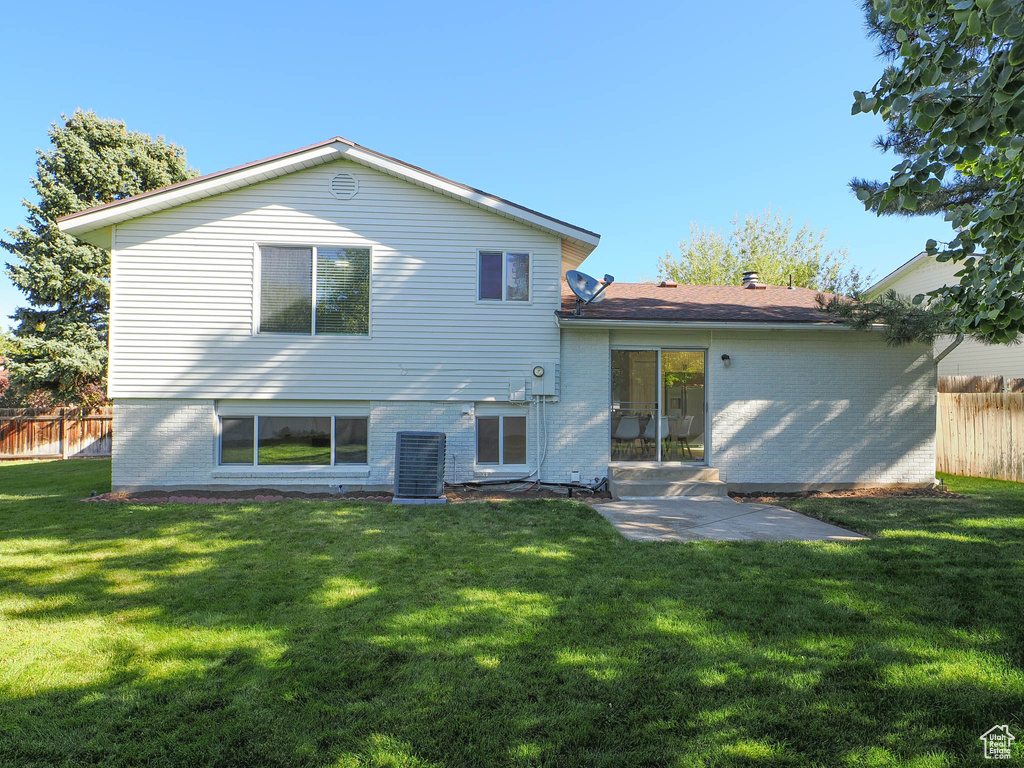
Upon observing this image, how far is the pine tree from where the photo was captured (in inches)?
677

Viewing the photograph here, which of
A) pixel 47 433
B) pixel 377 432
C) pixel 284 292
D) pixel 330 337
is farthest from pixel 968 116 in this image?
pixel 47 433

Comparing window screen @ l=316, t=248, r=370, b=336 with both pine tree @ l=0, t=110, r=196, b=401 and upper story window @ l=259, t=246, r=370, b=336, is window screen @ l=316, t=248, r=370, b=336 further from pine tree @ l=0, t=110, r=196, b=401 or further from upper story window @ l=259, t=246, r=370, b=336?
pine tree @ l=0, t=110, r=196, b=401

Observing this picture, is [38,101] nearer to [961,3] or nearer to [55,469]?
[55,469]

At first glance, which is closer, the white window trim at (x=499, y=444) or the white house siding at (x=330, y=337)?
the white house siding at (x=330, y=337)

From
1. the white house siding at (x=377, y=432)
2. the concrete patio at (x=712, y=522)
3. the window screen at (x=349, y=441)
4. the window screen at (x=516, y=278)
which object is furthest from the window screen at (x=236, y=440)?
the concrete patio at (x=712, y=522)

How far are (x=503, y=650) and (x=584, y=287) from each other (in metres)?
7.48

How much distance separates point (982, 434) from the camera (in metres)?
12.1

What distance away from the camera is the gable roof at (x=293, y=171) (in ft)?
29.5

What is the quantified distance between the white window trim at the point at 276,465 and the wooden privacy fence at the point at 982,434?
13.2 meters

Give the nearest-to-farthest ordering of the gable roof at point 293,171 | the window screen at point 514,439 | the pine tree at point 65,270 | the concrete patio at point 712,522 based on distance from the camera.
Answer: the concrete patio at point 712,522, the gable roof at point 293,171, the window screen at point 514,439, the pine tree at point 65,270

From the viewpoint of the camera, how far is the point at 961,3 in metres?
2.63

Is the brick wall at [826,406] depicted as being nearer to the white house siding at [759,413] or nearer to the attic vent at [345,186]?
the white house siding at [759,413]

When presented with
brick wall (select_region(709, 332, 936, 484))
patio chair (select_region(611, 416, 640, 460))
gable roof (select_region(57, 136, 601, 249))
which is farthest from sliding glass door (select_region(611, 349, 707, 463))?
gable roof (select_region(57, 136, 601, 249))

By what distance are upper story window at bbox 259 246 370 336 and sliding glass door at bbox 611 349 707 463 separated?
186 inches
